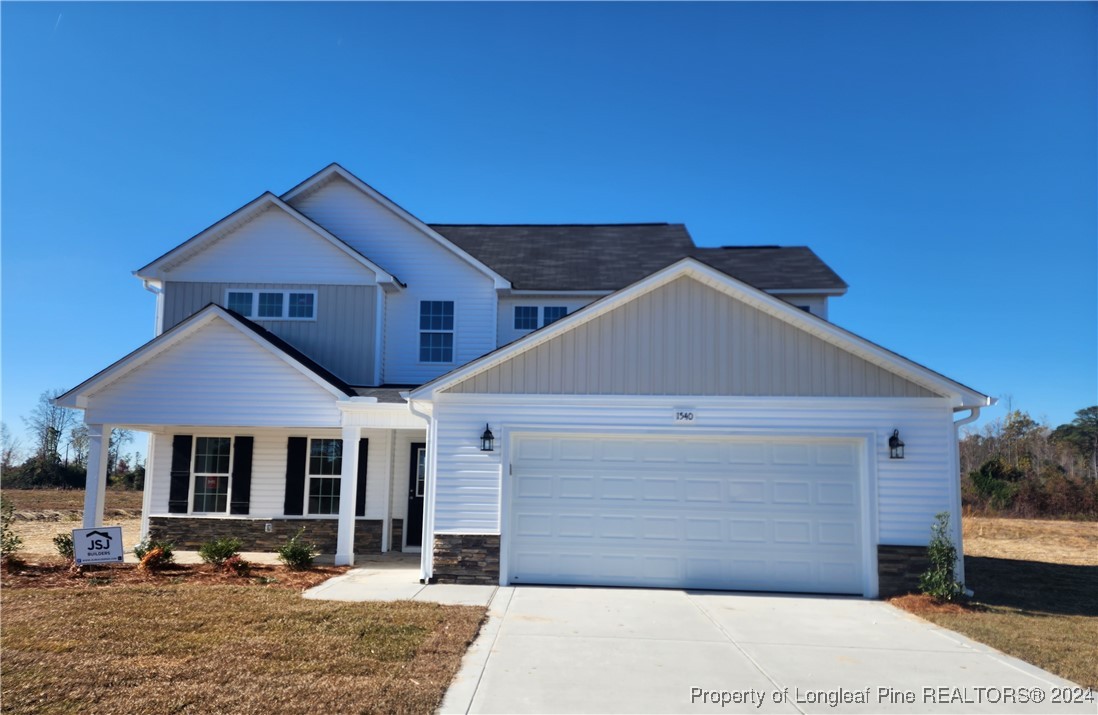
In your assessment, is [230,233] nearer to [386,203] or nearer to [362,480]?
[386,203]

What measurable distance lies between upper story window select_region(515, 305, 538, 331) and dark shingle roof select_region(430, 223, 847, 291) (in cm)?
54

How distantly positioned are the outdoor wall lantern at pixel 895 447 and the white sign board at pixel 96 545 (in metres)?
12.5

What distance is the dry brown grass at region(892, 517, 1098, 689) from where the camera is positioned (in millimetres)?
7961

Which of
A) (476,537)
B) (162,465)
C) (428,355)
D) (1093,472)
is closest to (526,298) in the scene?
(428,355)

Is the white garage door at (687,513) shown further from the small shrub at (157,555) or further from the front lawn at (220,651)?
the small shrub at (157,555)

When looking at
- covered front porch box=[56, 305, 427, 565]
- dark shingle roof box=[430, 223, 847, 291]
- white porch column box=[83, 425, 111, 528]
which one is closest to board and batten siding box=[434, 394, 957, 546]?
covered front porch box=[56, 305, 427, 565]

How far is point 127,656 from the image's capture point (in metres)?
6.99

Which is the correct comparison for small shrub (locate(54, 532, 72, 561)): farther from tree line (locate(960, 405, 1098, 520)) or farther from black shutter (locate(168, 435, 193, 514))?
tree line (locate(960, 405, 1098, 520))

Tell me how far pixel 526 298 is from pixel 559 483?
6830 millimetres

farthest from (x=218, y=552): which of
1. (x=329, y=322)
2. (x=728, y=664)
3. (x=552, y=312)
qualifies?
(x=728, y=664)

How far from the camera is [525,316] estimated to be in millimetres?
17594

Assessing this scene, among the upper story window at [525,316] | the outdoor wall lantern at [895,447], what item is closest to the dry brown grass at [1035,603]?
the outdoor wall lantern at [895,447]

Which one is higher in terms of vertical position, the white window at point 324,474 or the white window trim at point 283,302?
the white window trim at point 283,302

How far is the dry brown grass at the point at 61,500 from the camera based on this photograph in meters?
25.6
